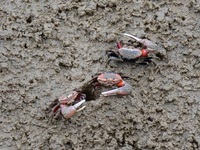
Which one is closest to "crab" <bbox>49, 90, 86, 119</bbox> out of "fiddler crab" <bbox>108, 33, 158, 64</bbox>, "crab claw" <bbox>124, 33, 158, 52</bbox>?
"fiddler crab" <bbox>108, 33, 158, 64</bbox>

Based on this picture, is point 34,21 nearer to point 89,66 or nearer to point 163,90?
point 89,66

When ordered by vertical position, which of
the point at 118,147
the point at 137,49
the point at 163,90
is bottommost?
the point at 118,147

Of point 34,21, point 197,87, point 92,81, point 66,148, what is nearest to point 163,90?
point 197,87

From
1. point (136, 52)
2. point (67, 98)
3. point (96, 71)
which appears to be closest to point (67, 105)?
point (67, 98)

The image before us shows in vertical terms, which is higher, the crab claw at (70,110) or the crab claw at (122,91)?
the crab claw at (122,91)

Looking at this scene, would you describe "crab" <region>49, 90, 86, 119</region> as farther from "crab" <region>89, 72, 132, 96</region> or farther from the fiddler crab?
the fiddler crab

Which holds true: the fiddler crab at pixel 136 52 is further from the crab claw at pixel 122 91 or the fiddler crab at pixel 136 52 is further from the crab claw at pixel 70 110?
the crab claw at pixel 70 110

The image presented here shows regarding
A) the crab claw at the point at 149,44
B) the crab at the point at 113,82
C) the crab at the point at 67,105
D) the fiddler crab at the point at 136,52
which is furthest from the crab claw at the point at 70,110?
the crab claw at the point at 149,44
